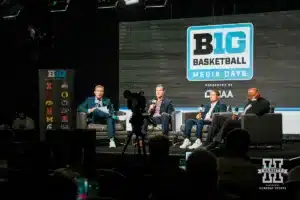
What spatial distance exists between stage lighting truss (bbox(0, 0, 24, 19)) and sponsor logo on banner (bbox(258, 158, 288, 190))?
22.1 ft

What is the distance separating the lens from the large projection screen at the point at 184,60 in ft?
27.2

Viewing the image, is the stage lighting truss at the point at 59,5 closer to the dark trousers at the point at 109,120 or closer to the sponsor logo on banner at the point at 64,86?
the sponsor logo on banner at the point at 64,86

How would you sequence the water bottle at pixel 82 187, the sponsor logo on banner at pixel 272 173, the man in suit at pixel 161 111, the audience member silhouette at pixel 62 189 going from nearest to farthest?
the audience member silhouette at pixel 62 189 → the water bottle at pixel 82 187 → the sponsor logo on banner at pixel 272 173 → the man in suit at pixel 161 111

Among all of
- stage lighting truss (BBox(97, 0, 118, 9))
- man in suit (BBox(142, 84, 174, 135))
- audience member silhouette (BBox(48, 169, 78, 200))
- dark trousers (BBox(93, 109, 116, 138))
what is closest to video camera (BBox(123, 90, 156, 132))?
man in suit (BBox(142, 84, 174, 135))

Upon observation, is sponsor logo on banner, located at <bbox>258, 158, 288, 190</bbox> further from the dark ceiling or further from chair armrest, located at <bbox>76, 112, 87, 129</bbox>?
the dark ceiling

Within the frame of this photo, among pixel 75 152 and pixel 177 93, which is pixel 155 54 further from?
pixel 75 152

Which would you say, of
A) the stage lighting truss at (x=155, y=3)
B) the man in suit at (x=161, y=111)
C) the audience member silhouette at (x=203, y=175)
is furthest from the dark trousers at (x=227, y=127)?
the audience member silhouette at (x=203, y=175)

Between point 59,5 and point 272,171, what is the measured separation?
609 centimetres

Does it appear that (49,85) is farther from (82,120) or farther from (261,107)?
(261,107)

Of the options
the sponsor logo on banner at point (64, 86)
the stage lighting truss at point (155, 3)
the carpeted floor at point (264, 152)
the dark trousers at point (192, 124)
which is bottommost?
the carpeted floor at point (264, 152)

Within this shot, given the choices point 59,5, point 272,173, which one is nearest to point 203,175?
point 272,173

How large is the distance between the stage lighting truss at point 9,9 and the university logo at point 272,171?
6725 millimetres

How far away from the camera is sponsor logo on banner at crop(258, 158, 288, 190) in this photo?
13.7 feet

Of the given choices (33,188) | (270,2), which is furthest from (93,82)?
(33,188)
